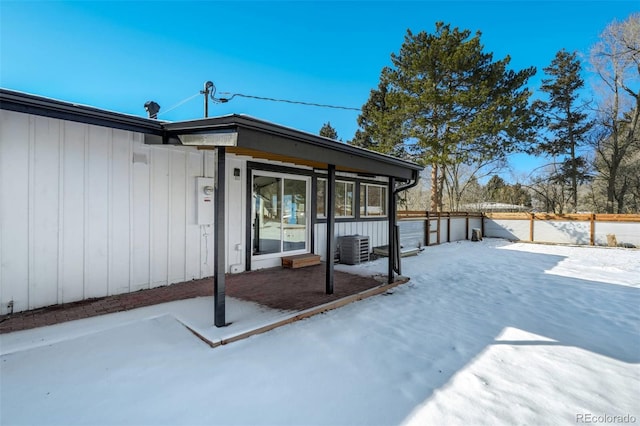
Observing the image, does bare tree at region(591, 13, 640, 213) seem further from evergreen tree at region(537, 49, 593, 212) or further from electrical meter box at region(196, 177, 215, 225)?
electrical meter box at region(196, 177, 215, 225)

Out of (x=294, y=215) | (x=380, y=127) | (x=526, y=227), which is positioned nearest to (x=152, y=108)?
(x=294, y=215)

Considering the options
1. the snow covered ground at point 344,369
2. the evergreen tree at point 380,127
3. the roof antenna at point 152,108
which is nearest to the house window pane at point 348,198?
the snow covered ground at point 344,369

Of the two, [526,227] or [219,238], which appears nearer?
[219,238]

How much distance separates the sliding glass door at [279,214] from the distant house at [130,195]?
51mm

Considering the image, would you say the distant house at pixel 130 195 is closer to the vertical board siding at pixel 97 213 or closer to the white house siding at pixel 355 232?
the vertical board siding at pixel 97 213

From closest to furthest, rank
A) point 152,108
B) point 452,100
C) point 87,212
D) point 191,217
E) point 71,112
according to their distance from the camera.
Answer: point 71,112
point 87,212
point 191,217
point 152,108
point 452,100

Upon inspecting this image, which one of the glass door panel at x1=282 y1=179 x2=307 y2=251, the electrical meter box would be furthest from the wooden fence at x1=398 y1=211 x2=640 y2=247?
the electrical meter box

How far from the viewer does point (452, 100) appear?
11.7 metres

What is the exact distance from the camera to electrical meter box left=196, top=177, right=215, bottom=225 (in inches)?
190

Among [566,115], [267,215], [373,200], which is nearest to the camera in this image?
[267,215]

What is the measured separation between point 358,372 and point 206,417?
1164mm

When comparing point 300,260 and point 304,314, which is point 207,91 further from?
point 304,314

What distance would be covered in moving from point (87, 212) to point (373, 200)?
266 inches

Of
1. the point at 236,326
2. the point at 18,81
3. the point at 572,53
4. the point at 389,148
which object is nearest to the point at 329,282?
the point at 236,326
